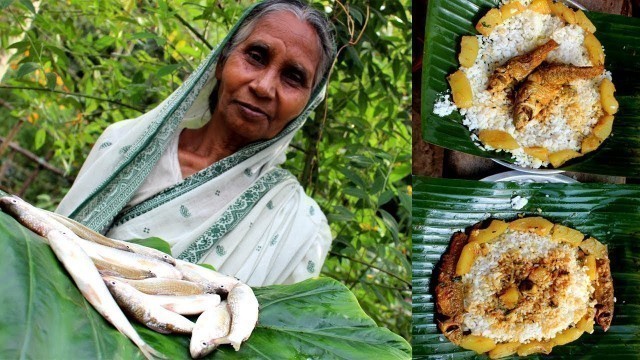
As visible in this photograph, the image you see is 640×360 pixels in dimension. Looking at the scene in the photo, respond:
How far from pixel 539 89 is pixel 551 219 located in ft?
0.62

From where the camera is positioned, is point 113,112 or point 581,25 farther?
point 113,112

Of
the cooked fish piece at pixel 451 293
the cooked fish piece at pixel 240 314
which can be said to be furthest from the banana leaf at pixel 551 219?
the cooked fish piece at pixel 240 314

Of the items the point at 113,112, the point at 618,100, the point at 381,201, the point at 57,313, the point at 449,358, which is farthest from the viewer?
the point at 113,112

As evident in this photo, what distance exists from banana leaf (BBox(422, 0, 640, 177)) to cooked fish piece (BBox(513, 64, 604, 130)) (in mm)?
63

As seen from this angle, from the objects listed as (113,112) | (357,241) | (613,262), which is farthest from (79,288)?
(113,112)

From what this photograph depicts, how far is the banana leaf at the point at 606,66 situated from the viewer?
0.85m

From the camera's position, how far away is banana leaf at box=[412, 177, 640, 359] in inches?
33.3

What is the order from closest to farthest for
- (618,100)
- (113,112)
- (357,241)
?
(618,100) → (357,241) → (113,112)

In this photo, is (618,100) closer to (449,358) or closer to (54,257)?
(449,358)

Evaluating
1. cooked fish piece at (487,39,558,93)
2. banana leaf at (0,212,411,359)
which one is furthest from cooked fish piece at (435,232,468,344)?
cooked fish piece at (487,39,558,93)

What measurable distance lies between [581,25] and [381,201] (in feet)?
1.61

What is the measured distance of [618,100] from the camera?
96 cm

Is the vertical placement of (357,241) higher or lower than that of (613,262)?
lower

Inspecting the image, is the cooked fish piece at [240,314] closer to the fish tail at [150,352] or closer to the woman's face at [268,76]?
the fish tail at [150,352]
